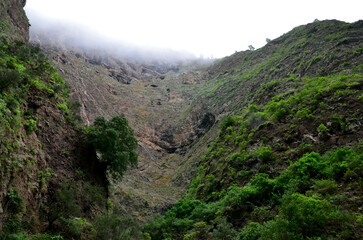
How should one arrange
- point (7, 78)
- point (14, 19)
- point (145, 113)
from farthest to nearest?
point (145, 113) → point (14, 19) → point (7, 78)

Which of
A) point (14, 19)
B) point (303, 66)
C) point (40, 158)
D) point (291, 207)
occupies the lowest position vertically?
point (40, 158)

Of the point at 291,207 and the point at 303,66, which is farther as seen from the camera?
the point at 303,66

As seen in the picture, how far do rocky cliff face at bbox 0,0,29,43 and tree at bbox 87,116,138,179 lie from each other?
13.1 metres

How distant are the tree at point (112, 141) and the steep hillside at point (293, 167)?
19.2ft

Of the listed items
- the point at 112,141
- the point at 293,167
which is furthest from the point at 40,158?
the point at 293,167

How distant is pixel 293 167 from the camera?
1307 cm

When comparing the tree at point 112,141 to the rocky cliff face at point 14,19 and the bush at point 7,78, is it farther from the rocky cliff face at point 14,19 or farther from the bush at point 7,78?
the rocky cliff face at point 14,19

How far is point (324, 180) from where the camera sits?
1048 cm

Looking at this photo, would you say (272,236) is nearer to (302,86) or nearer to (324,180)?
(324,180)

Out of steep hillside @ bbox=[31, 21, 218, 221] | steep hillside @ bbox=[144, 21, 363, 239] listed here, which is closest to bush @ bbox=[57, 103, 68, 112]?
steep hillside @ bbox=[144, 21, 363, 239]

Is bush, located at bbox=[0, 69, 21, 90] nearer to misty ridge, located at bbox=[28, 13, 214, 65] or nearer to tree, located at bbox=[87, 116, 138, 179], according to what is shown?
tree, located at bbox=[87, 116, 138, 179]

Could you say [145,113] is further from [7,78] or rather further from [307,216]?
[307,216]

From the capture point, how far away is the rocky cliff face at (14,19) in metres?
22.1

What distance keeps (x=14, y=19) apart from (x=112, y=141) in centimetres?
1918
